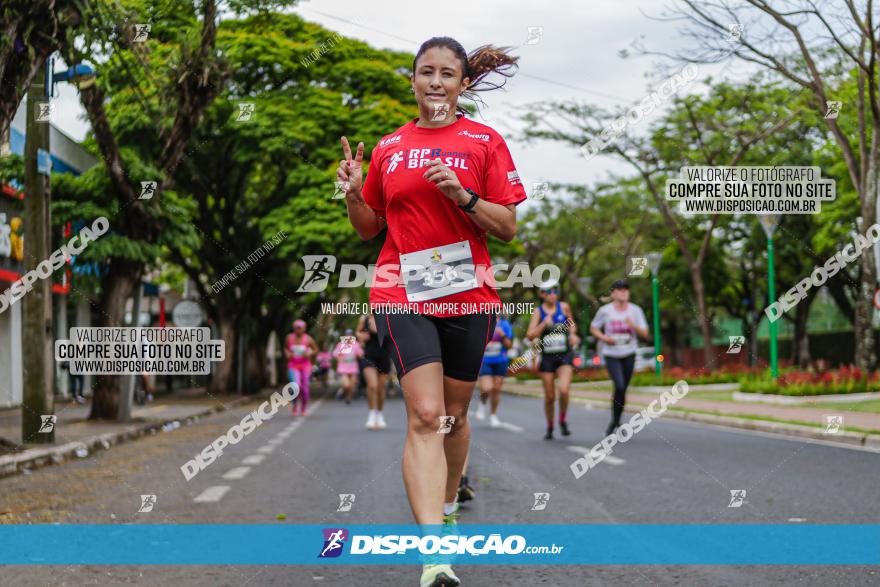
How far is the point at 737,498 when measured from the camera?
23.2 feet

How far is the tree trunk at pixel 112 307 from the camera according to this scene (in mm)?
16641

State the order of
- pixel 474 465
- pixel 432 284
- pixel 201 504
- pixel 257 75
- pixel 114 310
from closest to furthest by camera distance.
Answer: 1. pixel 432 284
2. pixel 201 504
3. pixel 474 465
4. pixel 114 310
5. pixel 257 75

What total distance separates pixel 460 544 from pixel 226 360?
27.0 metres

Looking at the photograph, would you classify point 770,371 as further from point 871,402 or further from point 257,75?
point 257,75

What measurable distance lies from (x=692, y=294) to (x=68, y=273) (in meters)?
38.3

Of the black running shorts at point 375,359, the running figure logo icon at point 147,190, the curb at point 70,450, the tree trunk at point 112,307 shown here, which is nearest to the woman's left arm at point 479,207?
the curb at point 70,450

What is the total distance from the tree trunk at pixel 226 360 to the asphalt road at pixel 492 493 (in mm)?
18592

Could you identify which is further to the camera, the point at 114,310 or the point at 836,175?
the point at 836,175

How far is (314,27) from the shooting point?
2991 cm

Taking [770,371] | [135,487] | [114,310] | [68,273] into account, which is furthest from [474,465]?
[770,371]

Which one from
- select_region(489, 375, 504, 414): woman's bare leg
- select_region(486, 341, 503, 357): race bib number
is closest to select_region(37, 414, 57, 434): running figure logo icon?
select_region(486, 341, 503, 357): race bib number

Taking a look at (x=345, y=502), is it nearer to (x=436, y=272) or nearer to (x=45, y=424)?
(x=436, y=272)

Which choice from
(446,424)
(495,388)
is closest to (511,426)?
(495,388)

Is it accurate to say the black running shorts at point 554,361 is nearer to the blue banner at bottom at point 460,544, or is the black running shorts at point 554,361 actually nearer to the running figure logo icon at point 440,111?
the blue banner at bottom at point 460,544
